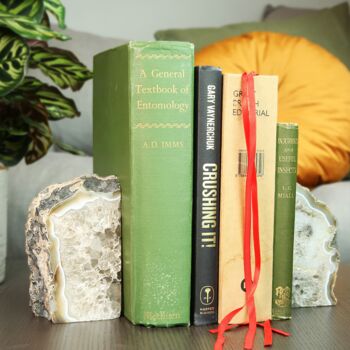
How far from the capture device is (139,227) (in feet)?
Answer: 2.30

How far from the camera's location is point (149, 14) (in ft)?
6.86

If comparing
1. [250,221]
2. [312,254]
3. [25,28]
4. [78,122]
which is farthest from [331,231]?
[78,122]

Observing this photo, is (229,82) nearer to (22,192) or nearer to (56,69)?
(56,69)

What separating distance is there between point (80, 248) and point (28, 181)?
29.3 inches

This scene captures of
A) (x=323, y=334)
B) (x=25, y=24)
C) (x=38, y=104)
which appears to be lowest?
(x=323, y=334)

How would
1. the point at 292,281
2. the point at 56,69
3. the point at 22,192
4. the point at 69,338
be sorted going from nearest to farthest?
the point at 69,338 < the point at 292,281 < the point at 56,69 < the point at 22,192

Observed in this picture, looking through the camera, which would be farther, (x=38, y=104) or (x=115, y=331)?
(x=38, y=104)

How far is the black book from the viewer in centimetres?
70

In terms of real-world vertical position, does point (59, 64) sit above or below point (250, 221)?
above

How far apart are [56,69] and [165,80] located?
367mm

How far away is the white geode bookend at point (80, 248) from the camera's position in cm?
72

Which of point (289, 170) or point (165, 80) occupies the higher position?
point (165, 80)

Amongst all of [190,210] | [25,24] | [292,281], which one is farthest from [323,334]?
[25,24]

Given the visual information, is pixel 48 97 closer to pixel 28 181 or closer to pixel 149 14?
pixel 28 181
